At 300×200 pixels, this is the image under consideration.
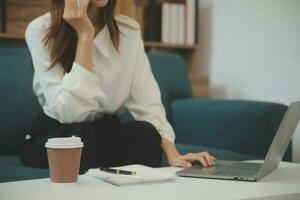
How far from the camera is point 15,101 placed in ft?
6.15

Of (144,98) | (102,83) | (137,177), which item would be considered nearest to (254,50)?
(144,98)

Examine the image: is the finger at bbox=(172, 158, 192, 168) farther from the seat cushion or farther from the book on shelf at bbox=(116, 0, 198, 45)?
the book on shelf at bbox=(116, 0, 198, 45)

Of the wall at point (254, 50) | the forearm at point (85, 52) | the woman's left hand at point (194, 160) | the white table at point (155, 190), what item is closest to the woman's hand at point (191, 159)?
the woman's left hand at point (194, 160)

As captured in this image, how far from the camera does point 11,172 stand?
151 cm

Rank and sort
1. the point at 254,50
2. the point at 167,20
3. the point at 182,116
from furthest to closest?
the point at 167,20 → the point at 254,50 → the point at 182,116

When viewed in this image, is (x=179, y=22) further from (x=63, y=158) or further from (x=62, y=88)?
(x=63, y=158)

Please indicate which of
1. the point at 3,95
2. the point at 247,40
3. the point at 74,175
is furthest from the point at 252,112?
the point at 74,175

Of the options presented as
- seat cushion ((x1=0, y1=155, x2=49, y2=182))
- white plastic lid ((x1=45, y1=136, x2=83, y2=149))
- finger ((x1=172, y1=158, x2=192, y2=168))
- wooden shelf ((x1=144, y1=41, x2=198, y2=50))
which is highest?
wooden shelf ((x1=144, y1=41, x2=198, y2=50))

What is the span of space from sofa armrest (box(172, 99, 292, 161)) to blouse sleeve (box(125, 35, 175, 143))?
18.5 inches

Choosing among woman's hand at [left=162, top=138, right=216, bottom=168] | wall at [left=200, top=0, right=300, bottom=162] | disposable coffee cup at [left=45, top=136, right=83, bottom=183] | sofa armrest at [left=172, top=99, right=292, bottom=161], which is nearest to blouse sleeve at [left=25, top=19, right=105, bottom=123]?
woman's hand at [left=162, top=138, right=216, bottom=168]

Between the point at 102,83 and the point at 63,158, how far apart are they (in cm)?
68

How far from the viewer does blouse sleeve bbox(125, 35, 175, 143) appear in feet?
5.47

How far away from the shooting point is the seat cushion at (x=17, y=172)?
4.72 ft

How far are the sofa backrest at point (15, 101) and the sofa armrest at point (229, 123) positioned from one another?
70cm
